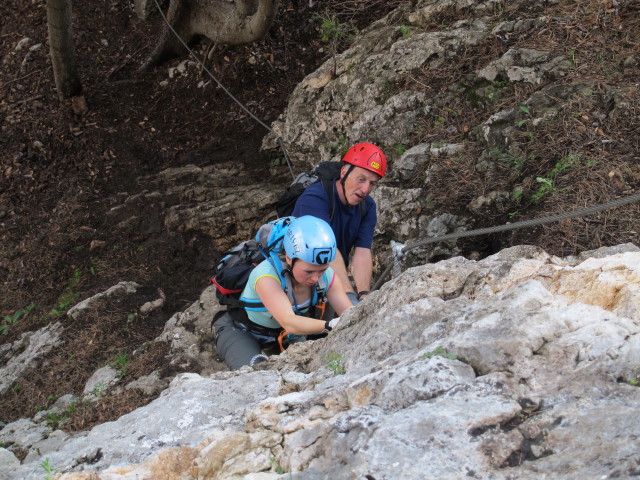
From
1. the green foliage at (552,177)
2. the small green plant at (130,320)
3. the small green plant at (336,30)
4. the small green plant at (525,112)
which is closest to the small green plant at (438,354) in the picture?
the green foliage at (552,177)

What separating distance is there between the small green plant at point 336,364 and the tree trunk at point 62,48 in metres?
7.34

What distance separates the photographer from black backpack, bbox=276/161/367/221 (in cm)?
566

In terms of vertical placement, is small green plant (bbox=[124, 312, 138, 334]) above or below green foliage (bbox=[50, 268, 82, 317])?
below

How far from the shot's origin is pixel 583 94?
6.27m

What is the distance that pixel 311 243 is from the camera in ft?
14.7

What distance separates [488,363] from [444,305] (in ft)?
2.85

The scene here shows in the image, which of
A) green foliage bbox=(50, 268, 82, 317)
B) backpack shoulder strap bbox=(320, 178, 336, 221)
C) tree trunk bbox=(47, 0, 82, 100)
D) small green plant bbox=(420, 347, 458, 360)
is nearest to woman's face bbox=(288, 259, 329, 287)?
backpack shoulder strap bbox=(320, 178, 336, 221)

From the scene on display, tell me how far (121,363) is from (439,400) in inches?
185

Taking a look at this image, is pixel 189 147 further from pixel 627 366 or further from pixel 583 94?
pixel 627 366

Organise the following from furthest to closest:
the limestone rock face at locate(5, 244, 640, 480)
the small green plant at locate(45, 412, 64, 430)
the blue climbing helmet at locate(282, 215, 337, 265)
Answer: the small green plant at locate(45, 412, 64, 430) → the blue climbing helmet at locate(282, 215, 337, 265) → the limestone rock face at locate(5, 244, 640, 480)

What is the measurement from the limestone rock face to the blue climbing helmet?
66 centimetres

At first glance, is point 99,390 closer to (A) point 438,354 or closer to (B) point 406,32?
(A) point 438,354

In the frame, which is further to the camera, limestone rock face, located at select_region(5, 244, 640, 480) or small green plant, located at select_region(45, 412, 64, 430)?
small green plant, located at select_region(45, 412, 64, 430)

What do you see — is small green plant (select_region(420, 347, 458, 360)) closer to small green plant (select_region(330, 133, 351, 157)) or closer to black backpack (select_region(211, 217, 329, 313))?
black backpack (select_region(211, 217, 329, 313))
